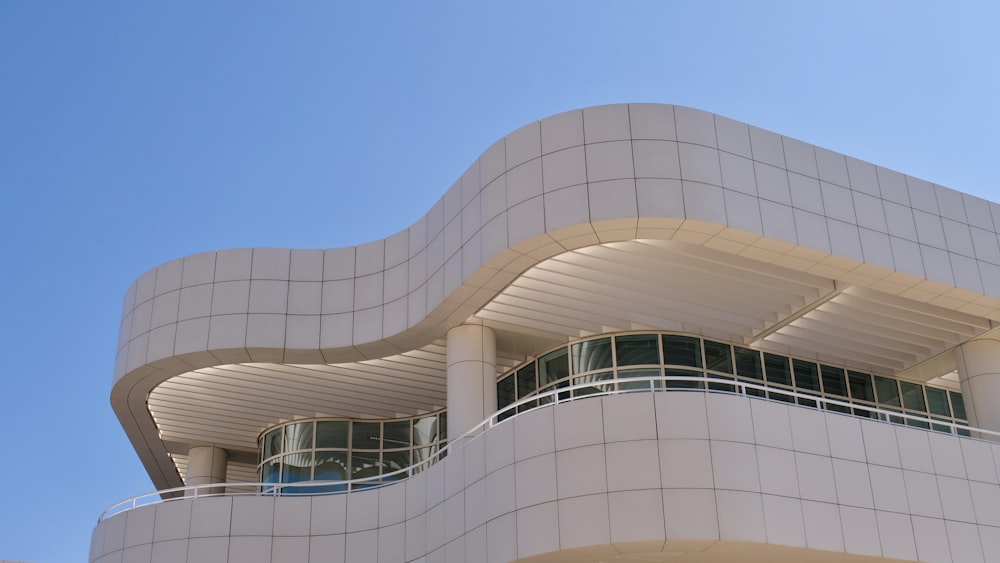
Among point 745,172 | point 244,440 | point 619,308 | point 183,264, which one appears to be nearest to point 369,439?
point 244,440

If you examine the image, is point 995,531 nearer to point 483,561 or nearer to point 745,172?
point 745,172

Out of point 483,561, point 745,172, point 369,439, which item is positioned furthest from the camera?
point 369,439

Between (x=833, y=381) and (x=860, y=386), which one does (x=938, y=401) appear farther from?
(x=833, y=381)

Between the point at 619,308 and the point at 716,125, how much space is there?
4977 mm

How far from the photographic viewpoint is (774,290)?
24531 mm

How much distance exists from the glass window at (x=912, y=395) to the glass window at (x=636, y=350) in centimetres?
763

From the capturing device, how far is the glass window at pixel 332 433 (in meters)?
30.5

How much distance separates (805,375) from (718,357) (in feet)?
9.09

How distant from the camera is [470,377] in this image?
25.0 meters

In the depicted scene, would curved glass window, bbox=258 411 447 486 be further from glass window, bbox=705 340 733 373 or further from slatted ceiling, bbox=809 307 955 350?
slatted ceiling, bbox=809 307 955 350

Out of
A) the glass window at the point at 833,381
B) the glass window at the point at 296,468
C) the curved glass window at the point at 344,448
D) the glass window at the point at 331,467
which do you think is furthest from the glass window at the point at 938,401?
the glass window at the point at 296,468

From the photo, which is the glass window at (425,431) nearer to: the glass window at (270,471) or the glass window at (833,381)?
the glass window at (270,471)

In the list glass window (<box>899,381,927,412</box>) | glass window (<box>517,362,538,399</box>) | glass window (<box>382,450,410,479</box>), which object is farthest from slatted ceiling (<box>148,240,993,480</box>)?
glass window (<box>382,450,410,479</box>)

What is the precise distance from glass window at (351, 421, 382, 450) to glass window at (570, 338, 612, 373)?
23.8 feet
